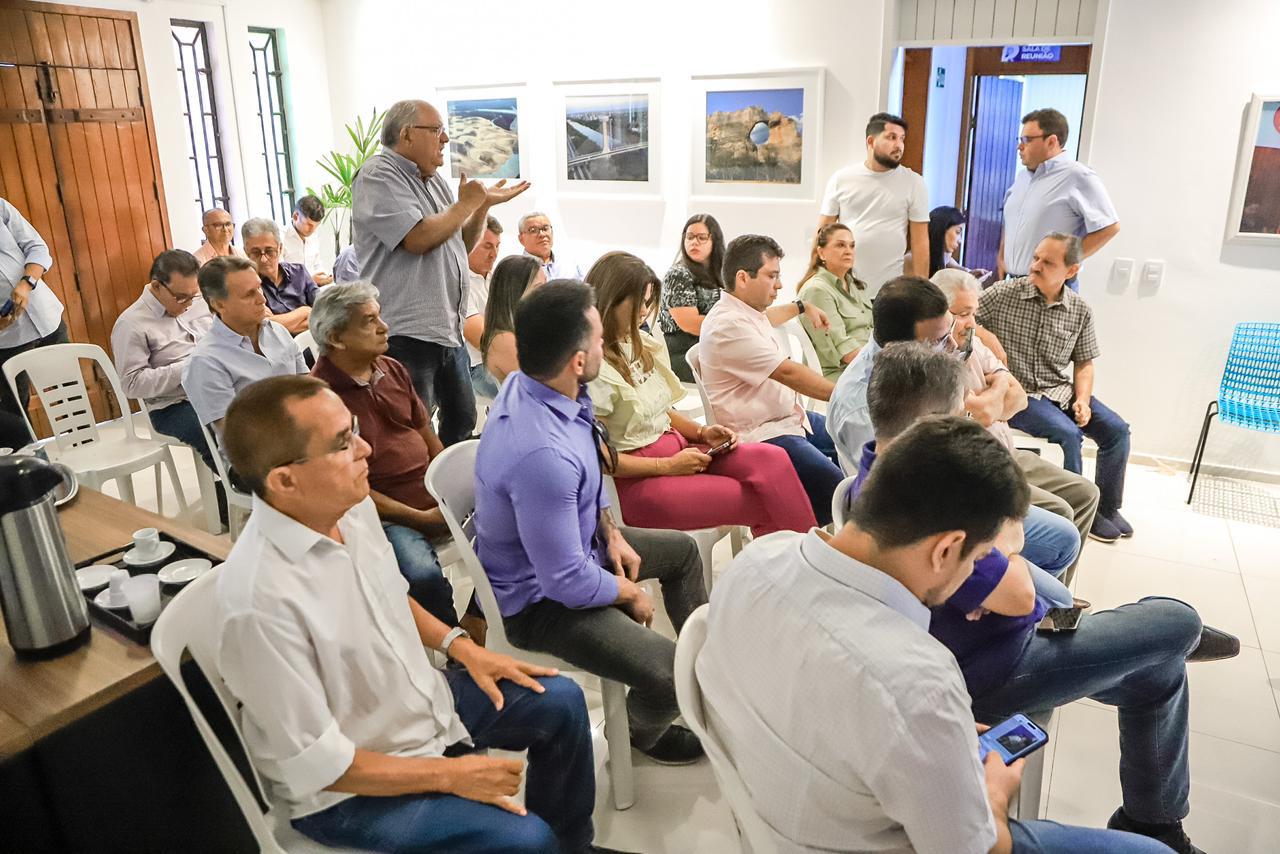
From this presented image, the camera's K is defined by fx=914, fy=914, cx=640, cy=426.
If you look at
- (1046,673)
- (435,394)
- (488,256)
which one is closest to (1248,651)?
(1046,673)

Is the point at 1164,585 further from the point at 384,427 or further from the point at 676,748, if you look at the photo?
the point at 384,427

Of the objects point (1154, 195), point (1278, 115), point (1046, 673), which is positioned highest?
point (1278, 115)

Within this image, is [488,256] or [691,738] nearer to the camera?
[691,738]

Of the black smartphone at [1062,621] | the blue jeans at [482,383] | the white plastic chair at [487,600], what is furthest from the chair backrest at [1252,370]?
the white plastic chair at [487,600]

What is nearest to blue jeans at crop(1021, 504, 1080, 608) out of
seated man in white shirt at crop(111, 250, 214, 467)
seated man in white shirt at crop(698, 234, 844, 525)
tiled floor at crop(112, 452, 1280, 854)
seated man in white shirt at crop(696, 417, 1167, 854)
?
tiled floor at crop(112, 452, 1280, 854)

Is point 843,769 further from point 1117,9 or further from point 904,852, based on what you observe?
point 1117,9

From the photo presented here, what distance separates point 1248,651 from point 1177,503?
1408 millimetres

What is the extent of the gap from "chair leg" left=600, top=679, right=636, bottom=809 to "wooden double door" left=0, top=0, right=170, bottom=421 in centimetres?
475

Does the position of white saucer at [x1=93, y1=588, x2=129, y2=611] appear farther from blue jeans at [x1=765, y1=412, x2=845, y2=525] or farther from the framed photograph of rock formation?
the framed photograph of rock formation

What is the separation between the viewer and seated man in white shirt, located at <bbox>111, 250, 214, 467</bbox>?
3.88 meters

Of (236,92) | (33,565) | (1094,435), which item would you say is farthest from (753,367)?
(236,92)

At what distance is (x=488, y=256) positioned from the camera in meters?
4.76

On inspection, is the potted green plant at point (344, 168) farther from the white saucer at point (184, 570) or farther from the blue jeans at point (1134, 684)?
the blue jeans at point (1134, 684)

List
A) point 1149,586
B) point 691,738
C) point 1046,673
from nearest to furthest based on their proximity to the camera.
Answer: point 1046,673 < point 691,738 < point 1149,586
